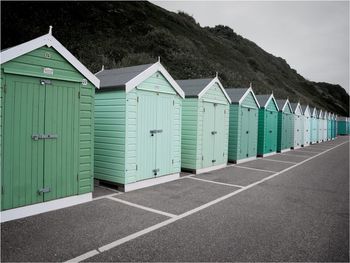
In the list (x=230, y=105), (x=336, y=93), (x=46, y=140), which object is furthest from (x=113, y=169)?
(x=336, y=93)

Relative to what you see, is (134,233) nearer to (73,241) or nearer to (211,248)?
(73,241)

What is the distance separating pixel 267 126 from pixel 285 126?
3405 mm

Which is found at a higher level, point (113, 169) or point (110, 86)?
point (110, 86)

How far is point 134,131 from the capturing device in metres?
8.07

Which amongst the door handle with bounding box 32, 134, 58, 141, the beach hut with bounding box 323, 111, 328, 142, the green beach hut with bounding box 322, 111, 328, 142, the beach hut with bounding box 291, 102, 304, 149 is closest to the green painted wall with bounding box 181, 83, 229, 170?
the door handle with bounding box 32, 134, 58, 141

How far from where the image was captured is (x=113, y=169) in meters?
8.09

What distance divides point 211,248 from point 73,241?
2094 millimetres

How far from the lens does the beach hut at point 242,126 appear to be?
44.7 feet

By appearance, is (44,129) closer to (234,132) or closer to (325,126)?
(234,132)

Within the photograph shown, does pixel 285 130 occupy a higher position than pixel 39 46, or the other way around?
pixel 39 46

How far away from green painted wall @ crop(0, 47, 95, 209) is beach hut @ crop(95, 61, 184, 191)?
3.63ft

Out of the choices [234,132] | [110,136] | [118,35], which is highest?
[118,35]

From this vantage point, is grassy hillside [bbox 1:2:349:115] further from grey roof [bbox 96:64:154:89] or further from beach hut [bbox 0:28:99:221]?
beach hut [bbox 0:28:99:221]

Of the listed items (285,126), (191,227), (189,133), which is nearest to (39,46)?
(191,227)
